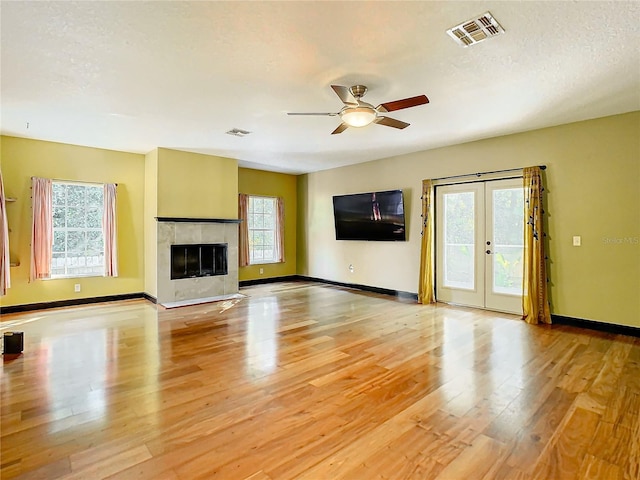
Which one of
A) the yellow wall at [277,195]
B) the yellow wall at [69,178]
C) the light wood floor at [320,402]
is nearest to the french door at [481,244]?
the light wood floor at [320,402]

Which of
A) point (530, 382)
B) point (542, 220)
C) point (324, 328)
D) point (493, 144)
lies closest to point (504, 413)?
point (530, 382)

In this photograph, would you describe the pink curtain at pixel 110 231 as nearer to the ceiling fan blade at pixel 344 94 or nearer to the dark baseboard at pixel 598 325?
the ceiling fan blade at pixel 344 94

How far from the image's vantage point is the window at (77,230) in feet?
19.7

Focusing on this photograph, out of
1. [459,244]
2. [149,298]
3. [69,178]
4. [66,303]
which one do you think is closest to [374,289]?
[459,244]

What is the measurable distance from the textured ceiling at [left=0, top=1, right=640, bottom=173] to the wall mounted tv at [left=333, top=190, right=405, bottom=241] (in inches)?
78.3

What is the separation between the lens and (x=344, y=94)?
320cm

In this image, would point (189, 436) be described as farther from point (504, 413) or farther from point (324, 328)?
point (324, 328)

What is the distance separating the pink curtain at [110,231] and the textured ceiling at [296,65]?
1.36 m

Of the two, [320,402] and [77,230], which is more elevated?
[77,230]

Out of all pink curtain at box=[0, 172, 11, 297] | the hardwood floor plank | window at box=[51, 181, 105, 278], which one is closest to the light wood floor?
the hardwood floor plank

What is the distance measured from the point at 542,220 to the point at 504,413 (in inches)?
140

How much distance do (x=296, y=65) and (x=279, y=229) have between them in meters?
5.96

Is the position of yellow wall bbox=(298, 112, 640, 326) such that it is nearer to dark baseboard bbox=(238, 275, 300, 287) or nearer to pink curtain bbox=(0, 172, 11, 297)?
dark baseboard bbox=(238, 275, 300, 287)

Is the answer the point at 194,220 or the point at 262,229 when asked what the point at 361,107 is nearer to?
the point at 194,220
